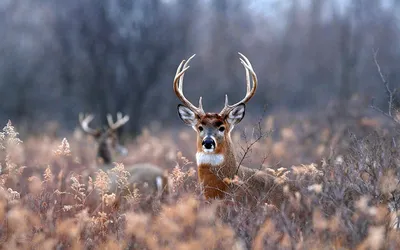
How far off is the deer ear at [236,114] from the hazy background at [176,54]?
479 centimetres

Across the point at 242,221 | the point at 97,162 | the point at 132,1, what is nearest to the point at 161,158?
the point at 97,162

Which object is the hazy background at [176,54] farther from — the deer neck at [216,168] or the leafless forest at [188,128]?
the deer neck at [216,168]

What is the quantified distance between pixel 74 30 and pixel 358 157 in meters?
14.8

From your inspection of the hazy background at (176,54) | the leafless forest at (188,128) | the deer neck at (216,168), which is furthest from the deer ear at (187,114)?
the hazy background at (176,54)

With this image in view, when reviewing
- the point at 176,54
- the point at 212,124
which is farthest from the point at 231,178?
the point at 176,54

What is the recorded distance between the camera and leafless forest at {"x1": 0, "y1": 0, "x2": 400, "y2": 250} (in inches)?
195

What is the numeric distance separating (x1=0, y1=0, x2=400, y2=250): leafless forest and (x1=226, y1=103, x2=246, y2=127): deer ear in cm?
60

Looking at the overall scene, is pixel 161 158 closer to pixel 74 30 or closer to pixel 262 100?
pixel 74 30

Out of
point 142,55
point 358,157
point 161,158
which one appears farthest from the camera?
point 142,55

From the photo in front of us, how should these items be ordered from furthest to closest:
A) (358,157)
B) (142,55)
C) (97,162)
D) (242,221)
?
(142,55)
(97,162)
(358,157)
(242,221)

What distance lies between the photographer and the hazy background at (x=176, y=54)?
19.5m

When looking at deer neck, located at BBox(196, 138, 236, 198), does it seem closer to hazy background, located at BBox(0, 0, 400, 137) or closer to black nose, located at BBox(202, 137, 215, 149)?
black nose, located at BBox(202, 137, 215, 149)

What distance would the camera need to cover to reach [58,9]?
20391 millimetres

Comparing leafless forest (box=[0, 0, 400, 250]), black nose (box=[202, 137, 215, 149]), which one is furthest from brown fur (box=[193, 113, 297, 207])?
leafless forest (box=[0, 0, 400, 250])
